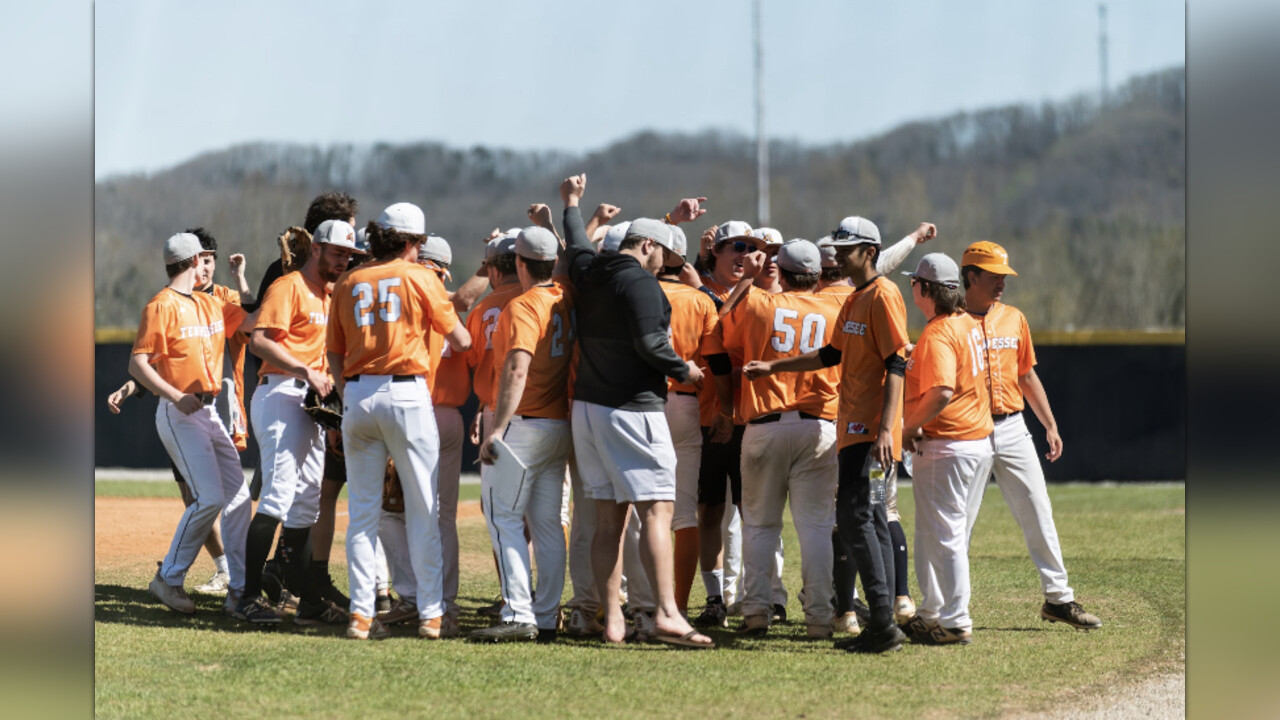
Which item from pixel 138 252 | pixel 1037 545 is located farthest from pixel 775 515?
pixel 138 252

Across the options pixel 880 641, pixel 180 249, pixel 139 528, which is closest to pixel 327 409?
pixel 180 249

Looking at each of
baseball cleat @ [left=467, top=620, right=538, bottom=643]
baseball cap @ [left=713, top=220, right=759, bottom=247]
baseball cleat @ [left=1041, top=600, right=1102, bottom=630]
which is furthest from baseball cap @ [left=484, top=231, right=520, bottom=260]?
baseball cleat @ [left=1041, top=600, right=1102, bottom=630]

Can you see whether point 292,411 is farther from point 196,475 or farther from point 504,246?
point 504,246

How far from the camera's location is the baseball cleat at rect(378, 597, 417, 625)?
7.13 meters

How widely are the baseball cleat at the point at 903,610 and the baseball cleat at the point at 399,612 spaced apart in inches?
108

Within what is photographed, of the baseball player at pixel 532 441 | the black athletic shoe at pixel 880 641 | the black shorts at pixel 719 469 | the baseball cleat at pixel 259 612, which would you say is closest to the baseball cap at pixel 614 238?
the baseball player at pixel 532 441

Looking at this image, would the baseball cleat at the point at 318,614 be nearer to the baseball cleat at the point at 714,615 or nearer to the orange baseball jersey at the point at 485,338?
the orange baseball jersey at the point at 485,338

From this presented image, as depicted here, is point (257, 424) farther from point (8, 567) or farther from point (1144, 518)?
point (1144, 518)

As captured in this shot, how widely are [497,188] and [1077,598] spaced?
2486cm

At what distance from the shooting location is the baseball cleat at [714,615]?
7371mm

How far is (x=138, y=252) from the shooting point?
2641 centimetres

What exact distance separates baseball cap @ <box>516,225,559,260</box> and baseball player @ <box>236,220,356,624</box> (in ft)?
3.60

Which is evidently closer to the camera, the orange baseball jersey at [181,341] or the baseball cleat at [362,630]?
Answer: the baseball cleat at [362,630]

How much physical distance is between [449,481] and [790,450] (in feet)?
6.57
